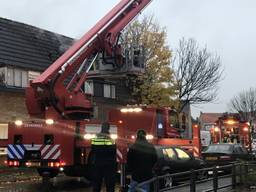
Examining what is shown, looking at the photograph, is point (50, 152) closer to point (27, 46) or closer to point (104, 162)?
point (104, 162)

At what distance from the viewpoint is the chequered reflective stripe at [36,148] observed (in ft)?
51.9

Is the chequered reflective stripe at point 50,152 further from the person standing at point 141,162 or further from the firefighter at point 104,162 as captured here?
the person standing at point 141,162

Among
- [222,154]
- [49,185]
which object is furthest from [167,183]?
[222,154]

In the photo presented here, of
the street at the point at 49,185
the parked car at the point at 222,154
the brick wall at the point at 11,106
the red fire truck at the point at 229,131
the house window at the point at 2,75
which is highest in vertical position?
the house window at the point at 2,75

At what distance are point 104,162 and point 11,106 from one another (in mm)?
17591

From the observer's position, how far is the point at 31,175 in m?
21.7

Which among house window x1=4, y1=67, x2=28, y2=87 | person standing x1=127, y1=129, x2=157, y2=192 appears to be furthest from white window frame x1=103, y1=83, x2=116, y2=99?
person standing x1=127, y1=129, x2=157, y2=192

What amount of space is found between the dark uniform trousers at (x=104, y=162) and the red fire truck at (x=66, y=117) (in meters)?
3.53

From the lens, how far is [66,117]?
1652cm

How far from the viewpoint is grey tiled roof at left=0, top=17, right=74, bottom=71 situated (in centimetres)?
2919

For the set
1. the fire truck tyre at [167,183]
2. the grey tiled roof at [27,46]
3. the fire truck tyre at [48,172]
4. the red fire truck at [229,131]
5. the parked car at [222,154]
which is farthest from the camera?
the red fire truck at [229,131]

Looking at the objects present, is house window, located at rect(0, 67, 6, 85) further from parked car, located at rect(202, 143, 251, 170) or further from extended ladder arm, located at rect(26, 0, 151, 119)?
parked car, located at rect(202, 143, 251, 170)

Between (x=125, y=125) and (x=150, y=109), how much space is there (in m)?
1.41

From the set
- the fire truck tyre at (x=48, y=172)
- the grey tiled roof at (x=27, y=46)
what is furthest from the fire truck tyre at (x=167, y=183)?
the grey tiled roof at (x=27, y=46)
